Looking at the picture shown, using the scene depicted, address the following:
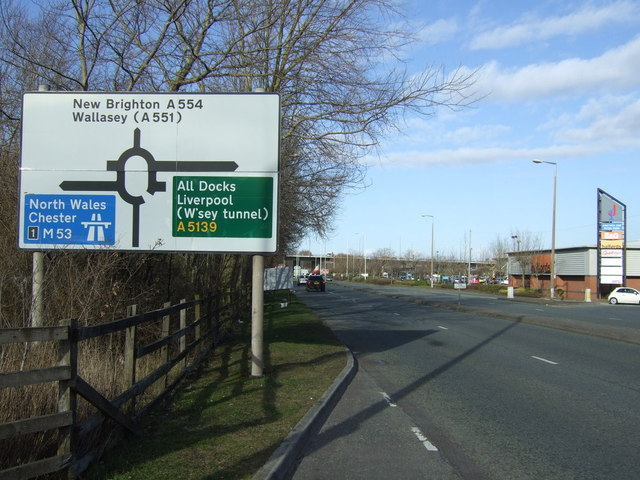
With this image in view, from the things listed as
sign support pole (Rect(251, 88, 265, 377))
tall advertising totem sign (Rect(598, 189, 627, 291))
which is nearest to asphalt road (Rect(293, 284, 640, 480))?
sign support pole (Rect(251, 88, 265, 377))

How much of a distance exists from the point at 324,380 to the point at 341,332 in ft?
33.9

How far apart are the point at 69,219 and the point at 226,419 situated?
4.67 metres

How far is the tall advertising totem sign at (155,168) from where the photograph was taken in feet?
31.0

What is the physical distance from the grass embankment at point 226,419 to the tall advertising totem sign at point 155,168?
7.66 ft

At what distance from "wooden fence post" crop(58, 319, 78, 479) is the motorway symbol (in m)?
5.15

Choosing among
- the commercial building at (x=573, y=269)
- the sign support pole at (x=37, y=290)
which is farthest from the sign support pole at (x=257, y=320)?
the commercial building at (x=573, y=269)

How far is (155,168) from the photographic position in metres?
9.66

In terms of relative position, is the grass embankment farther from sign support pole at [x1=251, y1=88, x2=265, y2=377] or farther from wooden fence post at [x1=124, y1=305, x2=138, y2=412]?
wooden fence post at [x1=124, y1=305, x2=138, y2=412]

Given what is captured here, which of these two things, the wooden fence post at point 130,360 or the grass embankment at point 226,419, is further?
the wooden fence post at point 130,360

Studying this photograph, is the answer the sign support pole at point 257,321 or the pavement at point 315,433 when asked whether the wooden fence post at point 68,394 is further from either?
the sign support pole at point 257,321

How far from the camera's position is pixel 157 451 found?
5547 mm

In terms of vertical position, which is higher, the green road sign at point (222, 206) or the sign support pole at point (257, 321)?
the green road sign at point (222, 206)

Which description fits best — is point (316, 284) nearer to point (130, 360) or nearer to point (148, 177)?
point (148, 177)

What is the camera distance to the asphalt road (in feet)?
18.6
